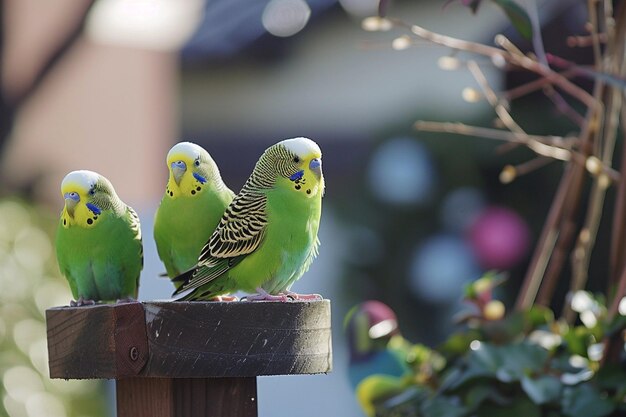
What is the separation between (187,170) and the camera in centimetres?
145

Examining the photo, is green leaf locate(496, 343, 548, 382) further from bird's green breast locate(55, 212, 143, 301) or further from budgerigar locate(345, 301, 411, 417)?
bird's green breast locate(55, 212, 143, 301)

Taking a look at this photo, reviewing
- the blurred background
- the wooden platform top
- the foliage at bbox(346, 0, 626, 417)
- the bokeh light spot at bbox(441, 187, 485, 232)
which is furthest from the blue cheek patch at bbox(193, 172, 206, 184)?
the bokeh light spot at bbox(441, 187, 485, 232)

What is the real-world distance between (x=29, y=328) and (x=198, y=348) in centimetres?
294

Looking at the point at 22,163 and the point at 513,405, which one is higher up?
the point at 22,163

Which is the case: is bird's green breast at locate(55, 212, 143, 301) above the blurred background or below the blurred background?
below

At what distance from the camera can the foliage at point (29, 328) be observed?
3.90 meters

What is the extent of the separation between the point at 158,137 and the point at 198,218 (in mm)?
4601

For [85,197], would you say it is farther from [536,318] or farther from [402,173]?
[402,173]

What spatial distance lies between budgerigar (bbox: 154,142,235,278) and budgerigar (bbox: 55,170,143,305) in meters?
0.06

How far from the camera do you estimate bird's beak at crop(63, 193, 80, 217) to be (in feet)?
4.85

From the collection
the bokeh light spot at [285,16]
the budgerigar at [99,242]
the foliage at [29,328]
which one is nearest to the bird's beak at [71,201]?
the budgerigar at [99,242]

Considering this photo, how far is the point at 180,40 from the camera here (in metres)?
6.48

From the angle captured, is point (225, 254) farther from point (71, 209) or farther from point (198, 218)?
point (71, 209)

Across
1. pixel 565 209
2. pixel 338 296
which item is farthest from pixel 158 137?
pixel 565 209
